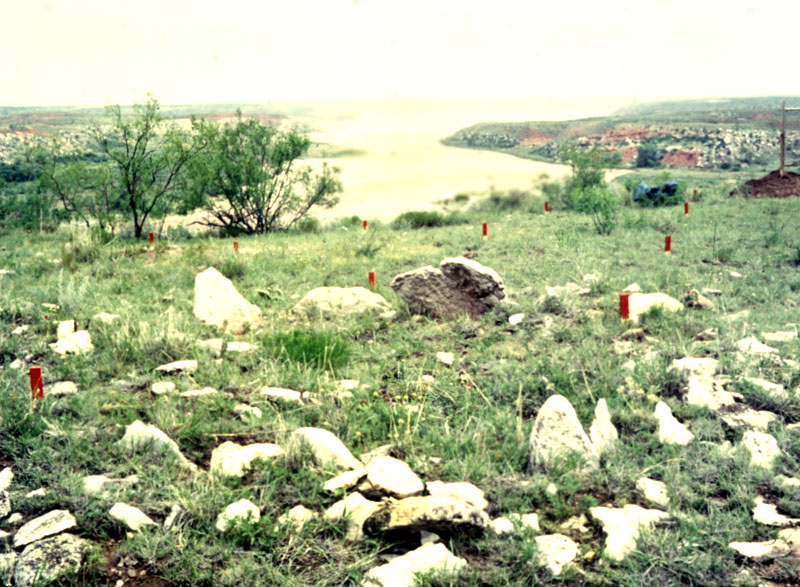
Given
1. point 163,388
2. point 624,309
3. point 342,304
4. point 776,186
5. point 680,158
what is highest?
point 680,158

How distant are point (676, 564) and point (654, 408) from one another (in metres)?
1.74

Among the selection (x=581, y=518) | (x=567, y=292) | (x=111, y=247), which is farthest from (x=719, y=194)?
(x=581, y=518)

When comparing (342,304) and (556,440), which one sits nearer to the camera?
(556,440)

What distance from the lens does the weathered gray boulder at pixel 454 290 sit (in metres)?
7.38

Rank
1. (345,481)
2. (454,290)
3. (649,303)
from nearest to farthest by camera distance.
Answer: (345,481), (649,303), (454,290)

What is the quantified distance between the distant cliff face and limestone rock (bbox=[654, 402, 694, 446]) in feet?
114

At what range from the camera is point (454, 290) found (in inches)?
293

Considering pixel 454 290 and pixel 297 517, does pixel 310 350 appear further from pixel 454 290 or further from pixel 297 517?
pixel 297 517

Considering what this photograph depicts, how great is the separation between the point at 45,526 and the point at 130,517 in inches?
17.2

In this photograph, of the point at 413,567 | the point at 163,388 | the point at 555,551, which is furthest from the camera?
the point at 163,388

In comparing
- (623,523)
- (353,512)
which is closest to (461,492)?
(353,512)

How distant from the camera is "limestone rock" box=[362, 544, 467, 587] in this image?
3.17 m

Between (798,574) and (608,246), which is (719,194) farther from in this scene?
(798,574)

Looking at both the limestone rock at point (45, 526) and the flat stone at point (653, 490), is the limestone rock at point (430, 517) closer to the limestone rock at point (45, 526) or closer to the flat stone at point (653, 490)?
the flat stone at point (653, 490)
